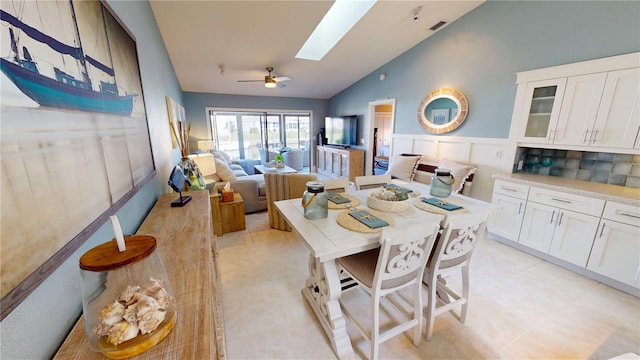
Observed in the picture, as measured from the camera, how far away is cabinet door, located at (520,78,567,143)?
2.53m

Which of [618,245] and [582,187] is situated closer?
[618,245]

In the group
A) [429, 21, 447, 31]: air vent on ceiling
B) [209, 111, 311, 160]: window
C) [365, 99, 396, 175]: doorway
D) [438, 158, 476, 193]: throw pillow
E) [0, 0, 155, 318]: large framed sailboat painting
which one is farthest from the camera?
[209, 111, 311, 160]: window

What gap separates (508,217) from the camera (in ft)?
9.14

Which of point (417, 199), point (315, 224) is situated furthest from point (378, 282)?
point (417, 199)

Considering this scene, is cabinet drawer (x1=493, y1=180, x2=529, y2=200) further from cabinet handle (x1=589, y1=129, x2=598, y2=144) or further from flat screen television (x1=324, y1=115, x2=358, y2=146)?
flat screen television (x1=324, y1=115, x2=358, y2=146)

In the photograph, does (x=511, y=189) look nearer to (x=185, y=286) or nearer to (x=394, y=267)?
(x=394, y=267)

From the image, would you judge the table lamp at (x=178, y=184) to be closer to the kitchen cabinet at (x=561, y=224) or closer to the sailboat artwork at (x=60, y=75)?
the sailboat artwork at (x=60, y=75)

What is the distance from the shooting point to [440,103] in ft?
12.7

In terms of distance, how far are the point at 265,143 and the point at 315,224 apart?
5.83 m

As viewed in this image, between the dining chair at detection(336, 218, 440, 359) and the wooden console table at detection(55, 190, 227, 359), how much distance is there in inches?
33.3

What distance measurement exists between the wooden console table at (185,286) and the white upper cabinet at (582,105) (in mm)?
3577

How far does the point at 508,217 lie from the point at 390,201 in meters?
2.05

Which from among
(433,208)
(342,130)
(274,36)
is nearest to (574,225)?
(433,208)

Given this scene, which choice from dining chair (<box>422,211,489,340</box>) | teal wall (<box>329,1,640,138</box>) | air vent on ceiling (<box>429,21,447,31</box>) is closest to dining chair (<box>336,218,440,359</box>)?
dining chair (<box>422,211,489,340</box>)
